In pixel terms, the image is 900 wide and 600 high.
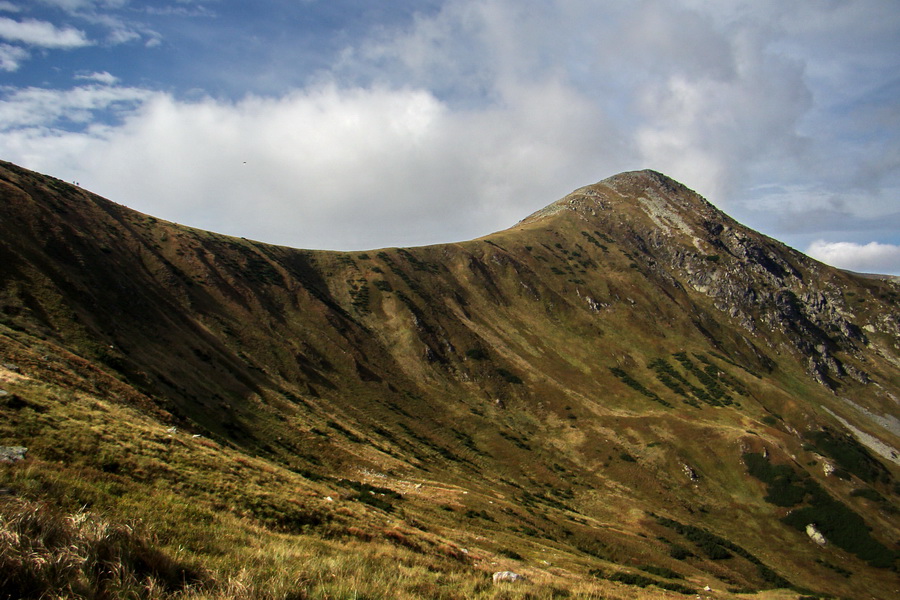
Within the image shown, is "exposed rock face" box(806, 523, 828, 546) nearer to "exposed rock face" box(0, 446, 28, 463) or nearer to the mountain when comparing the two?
the mountain

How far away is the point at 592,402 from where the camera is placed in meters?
117

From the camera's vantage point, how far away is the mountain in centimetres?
1656

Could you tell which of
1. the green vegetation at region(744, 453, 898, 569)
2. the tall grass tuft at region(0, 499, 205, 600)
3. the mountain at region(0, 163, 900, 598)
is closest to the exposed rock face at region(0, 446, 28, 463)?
the mountain at region(0, 163, 900, 598)

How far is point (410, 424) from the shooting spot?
84.4 m

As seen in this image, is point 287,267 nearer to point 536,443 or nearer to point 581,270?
point 536,443

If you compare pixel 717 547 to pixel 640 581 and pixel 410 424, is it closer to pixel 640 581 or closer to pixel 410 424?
pixel 640 581

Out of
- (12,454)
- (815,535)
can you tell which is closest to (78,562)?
(12,454)

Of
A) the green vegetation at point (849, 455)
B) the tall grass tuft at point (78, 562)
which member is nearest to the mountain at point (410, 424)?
the tall grass tuft at point (78, 562)

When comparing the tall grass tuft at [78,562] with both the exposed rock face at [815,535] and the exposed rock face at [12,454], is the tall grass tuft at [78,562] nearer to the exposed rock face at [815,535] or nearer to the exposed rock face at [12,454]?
the exposed rock face at [12,454]

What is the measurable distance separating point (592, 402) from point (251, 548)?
4583 inches

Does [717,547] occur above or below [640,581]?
below

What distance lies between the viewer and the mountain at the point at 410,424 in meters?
16.6

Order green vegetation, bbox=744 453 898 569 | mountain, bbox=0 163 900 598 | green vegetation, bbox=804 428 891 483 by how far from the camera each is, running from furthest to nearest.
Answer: green vegetation, bbox=804 428 891 483 < green vegetation, bbox=744 453 898 569 < mountain, bbox=0 163 900 598

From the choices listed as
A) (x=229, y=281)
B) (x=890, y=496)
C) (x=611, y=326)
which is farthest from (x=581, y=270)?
(x=229, y=281)
